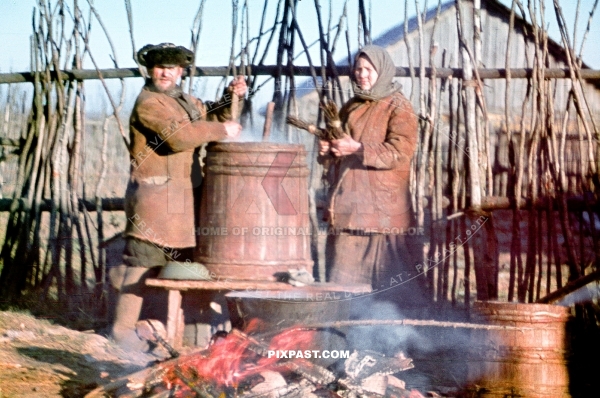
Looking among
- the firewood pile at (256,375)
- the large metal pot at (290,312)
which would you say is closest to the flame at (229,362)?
the firewood pile at (256,375)

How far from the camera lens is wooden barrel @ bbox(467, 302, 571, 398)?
3768 millimetres

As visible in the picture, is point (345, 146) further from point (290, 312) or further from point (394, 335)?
point (394, 335)

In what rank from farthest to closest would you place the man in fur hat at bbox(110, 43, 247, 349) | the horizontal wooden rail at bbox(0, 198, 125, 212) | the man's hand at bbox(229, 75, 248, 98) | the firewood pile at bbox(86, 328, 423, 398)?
the horizontal wooden rail at bbox(0, 198, 125, 212) < the man's hand at bbox(229, 75, 248, 98) < the man in fur hat at bbox(110, 43, 247, 349) < the firewood pile at bbox(86, 328, 423, 398)

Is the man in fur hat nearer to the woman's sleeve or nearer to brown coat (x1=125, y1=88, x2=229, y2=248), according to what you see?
brown coat (x1=125, y1=88, x2=229, y2=248)

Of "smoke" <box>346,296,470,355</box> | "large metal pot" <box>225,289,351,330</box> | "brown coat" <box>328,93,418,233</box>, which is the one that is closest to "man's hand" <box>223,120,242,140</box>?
"brown coat" <box>328,93,418,233</box>

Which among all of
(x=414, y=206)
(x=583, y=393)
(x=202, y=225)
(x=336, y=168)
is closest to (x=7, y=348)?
(x=202, y=225)

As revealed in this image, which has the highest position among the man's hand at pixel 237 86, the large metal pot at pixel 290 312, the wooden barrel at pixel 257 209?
the man's hand at pixel 237 86

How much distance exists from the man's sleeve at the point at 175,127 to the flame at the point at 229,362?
1.24 meters

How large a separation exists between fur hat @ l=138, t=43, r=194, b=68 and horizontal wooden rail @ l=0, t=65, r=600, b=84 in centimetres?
52

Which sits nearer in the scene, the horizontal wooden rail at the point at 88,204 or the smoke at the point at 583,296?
the smoke at the point at 583,296

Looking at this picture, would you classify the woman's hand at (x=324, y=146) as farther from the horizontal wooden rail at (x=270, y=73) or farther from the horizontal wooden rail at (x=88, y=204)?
the horizontal wooden rail at (x=88, y=204)

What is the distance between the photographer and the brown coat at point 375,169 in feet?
14.6

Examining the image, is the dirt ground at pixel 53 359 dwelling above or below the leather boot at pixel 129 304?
below

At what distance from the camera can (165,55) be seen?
4559 millimetres
